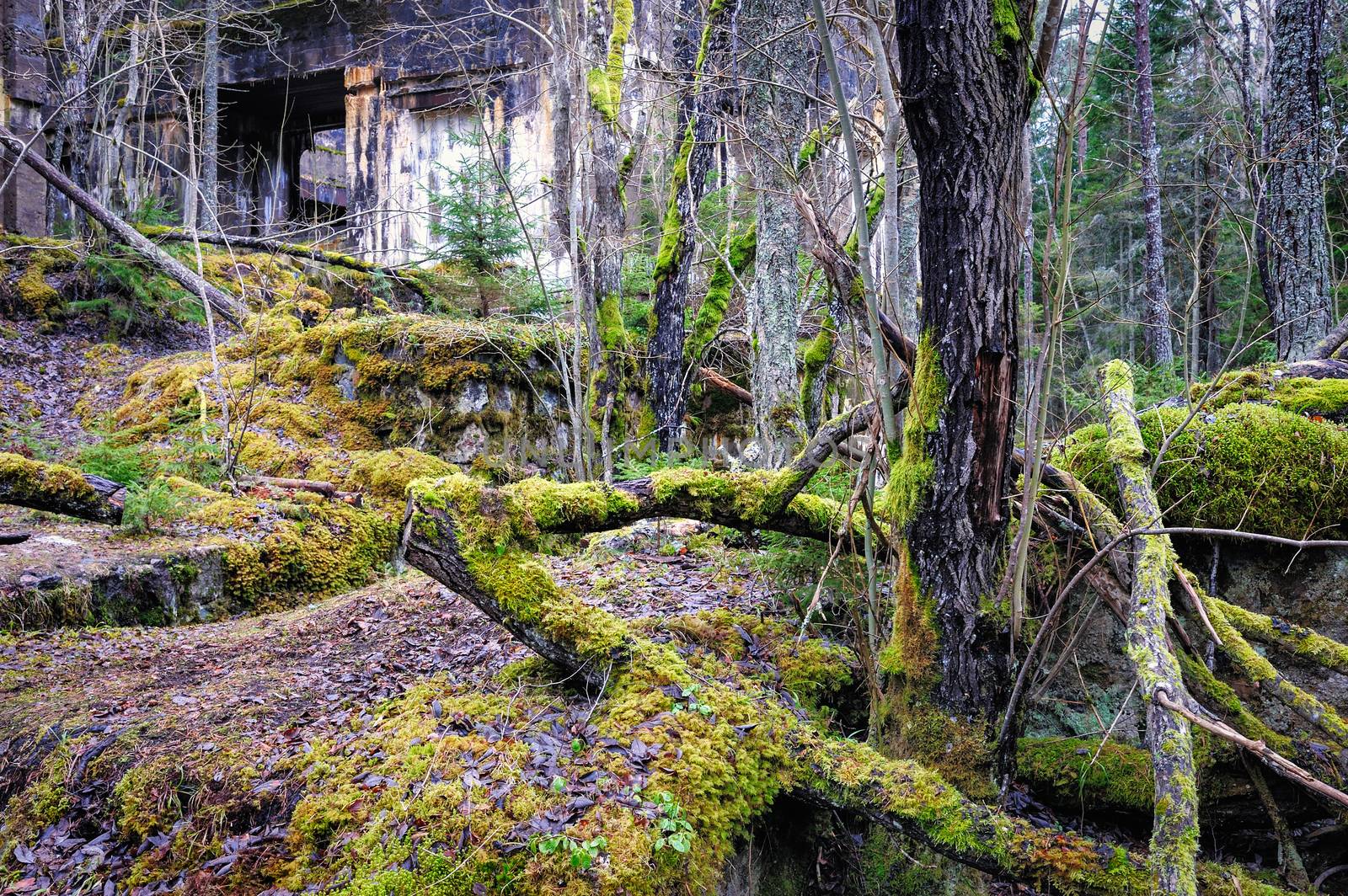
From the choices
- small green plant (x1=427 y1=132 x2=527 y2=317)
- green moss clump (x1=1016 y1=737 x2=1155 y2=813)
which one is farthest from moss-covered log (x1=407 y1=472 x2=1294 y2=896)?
small green plant (x1=427 y1=132 x2=527 y2=317)

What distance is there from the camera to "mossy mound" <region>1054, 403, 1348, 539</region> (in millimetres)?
3645

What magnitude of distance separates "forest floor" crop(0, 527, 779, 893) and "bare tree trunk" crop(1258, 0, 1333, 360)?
5653 millimetres

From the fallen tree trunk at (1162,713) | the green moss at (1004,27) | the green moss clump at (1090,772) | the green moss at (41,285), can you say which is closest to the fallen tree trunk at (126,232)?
the green moss at (41,285)

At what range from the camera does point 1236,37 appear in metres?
11.5

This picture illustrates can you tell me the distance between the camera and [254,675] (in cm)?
414

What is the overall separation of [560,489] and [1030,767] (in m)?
2.51

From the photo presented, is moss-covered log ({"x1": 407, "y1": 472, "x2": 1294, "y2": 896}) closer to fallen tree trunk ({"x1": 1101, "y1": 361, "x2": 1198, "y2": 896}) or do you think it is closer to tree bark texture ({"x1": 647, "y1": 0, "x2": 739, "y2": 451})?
fallen tree trunk ({"x1": 1101, "y1": 361, "x2": 1198, "y2": 896})

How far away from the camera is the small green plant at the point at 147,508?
5.45 meters

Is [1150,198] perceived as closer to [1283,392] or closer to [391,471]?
[1283,392]

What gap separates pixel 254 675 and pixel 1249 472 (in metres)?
5.35

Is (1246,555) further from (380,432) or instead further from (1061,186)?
(380,432)

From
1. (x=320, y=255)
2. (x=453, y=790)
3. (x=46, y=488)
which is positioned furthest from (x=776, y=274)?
(x=320, y=255)

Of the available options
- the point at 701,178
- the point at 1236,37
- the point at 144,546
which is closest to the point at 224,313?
the point at 144,546

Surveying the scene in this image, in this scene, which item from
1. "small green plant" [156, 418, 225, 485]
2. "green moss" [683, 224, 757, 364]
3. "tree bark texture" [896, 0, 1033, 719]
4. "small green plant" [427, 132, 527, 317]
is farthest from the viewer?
"small green plant" [427, 132, 527, 317]
